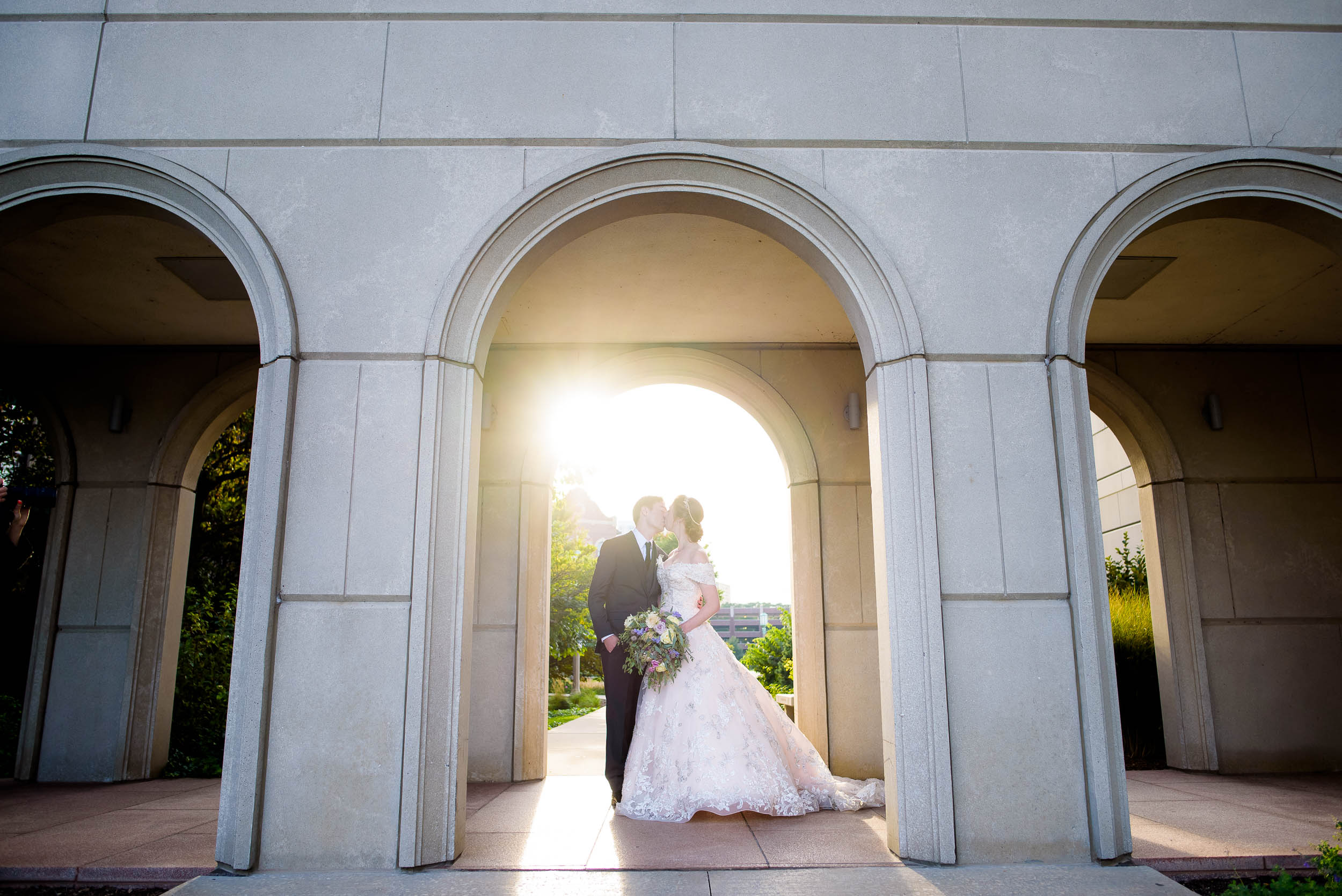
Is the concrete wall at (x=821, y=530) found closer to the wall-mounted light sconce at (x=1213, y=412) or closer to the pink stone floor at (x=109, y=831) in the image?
the pink stone floor at (x=109, y=831)

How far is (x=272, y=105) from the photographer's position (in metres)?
4.62

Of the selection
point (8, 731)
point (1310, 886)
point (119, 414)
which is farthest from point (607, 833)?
point (8, 731)

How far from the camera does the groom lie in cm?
551

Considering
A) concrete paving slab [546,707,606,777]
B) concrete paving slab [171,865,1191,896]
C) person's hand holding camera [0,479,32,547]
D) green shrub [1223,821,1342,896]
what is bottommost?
concrete paving slab [546,707,606,777]

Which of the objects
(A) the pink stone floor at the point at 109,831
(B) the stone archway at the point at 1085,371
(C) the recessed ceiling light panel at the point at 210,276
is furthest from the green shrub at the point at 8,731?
(B) the stone archway at the point at 1085,371

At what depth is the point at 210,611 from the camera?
1008 cm

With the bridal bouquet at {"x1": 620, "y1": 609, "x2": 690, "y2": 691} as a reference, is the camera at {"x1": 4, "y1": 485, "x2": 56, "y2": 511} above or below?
above

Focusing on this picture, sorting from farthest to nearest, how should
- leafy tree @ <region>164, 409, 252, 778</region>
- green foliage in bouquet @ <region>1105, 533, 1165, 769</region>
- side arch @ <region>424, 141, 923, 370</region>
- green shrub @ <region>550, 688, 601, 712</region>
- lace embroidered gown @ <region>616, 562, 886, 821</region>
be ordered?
1. green shrub @ <region>550, 688, 601, 712</region>
2. leafy tree @ <region>164, 409, 252, 778</region>
3. green foliage in bouquet @ <region>1105, 533, 1165, 769</region>
4. lace embroidered gown @ <region>616, 562, 886, 821</region>
5. side arch @ <region>424, 141, 923, 370</region>

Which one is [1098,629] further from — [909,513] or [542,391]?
[542,391]

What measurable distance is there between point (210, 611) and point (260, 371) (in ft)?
23.3

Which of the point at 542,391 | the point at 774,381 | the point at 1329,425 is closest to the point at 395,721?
the point at 542,391

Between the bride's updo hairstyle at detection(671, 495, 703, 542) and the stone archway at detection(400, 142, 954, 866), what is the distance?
66.6 inches

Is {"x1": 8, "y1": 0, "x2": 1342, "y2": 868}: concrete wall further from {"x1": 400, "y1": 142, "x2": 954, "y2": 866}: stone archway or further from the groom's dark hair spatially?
the groom's dark hair

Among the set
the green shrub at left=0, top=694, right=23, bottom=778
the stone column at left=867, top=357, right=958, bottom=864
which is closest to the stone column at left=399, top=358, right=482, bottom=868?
the stone column at left=867, top=357, right=958, bottom=864
